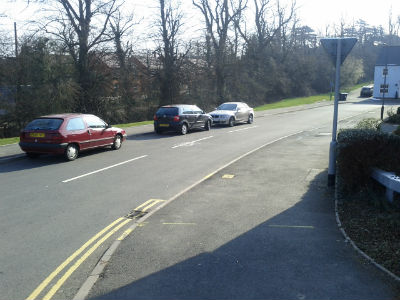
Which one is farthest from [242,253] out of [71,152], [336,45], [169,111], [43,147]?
[169,111]

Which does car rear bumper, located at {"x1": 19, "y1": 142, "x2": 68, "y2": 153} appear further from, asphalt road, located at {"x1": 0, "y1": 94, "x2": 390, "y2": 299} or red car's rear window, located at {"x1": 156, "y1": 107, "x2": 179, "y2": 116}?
red car's rear window, located at {"x1": 156, "y1": 107, "x2": 179, "y2": 116}

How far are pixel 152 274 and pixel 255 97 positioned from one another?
5082 cm

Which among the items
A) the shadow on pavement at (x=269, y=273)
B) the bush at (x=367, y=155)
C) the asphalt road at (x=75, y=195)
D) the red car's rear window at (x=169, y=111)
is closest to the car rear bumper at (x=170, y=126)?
the red car's rear window at (x=169, y=111)

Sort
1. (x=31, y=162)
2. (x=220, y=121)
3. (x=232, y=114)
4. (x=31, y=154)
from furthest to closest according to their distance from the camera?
(x=232, y=114) < (x=220, y=121) < (x=31, y=154) < (x=31, y=162)

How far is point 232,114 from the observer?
25.0m

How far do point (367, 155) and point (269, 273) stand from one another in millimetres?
4092

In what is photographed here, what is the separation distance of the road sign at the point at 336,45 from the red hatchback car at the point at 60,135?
28.9 feet

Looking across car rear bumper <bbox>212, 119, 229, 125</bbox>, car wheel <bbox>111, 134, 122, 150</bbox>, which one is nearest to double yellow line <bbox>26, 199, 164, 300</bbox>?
car wheel <bbox>111, 134, 122, 150</bbox>

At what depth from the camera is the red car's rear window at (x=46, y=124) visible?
41.4 feet

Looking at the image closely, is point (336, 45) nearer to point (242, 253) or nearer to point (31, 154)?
point (242, 253)

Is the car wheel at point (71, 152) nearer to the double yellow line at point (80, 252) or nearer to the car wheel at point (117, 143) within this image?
the car wheel at point (117, 143)

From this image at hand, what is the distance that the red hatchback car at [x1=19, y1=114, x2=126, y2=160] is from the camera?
40.7 ft

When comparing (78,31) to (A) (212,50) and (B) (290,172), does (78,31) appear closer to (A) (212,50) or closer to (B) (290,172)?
(A) (212,50)

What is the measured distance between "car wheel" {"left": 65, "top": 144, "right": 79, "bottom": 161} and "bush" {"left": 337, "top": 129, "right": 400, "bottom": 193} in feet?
29.7
